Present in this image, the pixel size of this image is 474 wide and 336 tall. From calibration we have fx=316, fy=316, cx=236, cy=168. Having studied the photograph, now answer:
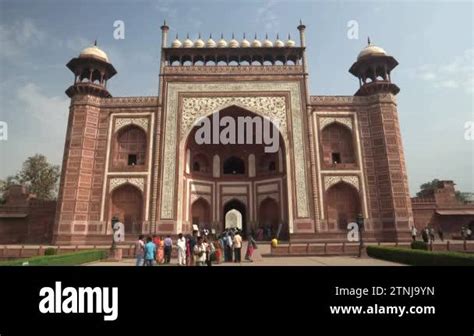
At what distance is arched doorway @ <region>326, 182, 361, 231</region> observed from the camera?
2105cm

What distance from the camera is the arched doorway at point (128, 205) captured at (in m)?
21.2

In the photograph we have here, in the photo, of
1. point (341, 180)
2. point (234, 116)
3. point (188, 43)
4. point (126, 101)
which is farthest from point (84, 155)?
point (341, 180)

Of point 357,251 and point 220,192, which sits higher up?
point 220,192

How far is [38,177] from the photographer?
113 ft

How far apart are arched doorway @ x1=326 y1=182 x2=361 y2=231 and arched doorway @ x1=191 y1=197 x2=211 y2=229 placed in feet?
29.8

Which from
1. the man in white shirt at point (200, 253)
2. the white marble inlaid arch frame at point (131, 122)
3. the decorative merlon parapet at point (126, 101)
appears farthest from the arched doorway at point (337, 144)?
the man in white shirt at point (200, 253)

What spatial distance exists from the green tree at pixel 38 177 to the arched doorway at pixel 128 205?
57.3ft

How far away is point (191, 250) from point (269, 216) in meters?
13.6

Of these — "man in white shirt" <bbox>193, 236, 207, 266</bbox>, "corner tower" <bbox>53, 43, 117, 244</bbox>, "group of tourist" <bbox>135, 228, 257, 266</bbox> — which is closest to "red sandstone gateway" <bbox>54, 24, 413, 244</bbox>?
"corner tower" <bbox>53, 43, 117, 244</bbox>

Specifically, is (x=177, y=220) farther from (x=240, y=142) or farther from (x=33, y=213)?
(x=33, y=213)
